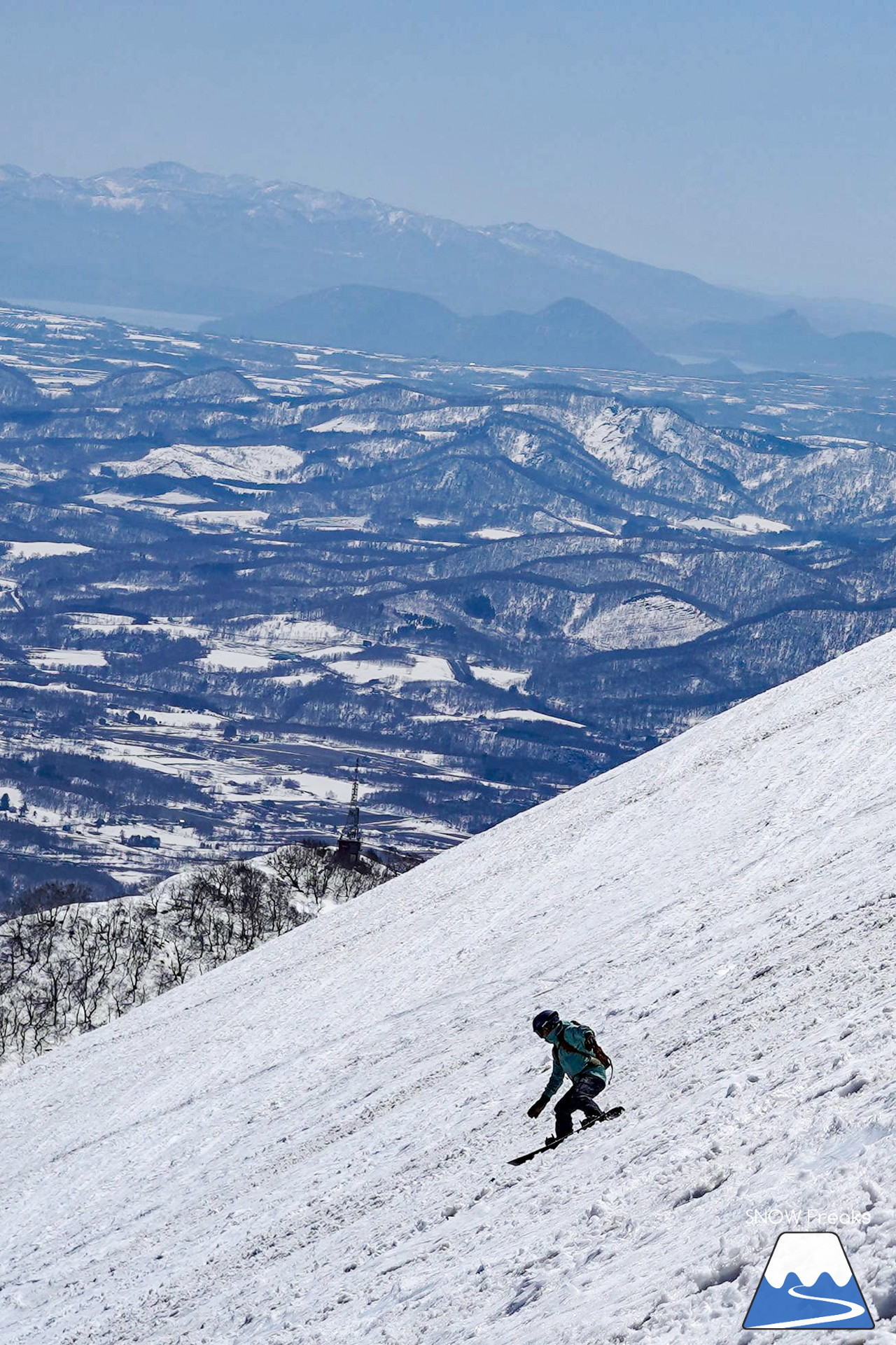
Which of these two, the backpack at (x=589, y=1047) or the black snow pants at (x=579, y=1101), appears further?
the black snow pants at (x=579, y=1101)

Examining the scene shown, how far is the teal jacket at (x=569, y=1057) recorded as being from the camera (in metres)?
17.8

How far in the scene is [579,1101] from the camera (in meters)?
18.5

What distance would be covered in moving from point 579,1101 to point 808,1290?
7391 mm

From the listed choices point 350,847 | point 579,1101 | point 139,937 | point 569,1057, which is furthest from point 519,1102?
point 350,847

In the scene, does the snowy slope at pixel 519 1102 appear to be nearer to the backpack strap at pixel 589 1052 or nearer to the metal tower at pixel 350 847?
the backpack strap at pixel 589 1052

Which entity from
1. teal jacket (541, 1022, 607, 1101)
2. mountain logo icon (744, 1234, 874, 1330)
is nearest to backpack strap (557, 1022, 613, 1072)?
teal jacket (541, 1022, 607, 1101)

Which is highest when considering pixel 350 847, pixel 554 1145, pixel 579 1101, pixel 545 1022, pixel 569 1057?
pixel 545 1022

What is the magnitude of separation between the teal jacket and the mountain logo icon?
19.9 feet

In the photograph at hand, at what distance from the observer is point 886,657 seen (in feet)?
168

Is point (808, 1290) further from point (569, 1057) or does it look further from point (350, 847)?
point (350, 847)

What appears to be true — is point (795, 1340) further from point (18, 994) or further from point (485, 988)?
point (18, 994)

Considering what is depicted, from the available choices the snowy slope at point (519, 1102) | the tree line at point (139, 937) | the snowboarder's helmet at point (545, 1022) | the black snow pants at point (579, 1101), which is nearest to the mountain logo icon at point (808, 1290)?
the snowy slope at point (519, 1102)

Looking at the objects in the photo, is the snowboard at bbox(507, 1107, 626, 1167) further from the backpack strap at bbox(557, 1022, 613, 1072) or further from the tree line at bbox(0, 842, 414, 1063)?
the tree line at bbox(0, 842, 414, 1063)

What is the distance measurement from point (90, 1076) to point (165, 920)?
3710cm
